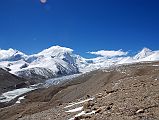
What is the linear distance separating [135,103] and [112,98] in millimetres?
5912

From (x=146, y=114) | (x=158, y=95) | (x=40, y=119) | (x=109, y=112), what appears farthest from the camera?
(x=40, y=119)

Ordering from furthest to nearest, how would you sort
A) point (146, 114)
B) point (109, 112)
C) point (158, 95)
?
point (158, 95) < point (109, 112) < point (146, 114)

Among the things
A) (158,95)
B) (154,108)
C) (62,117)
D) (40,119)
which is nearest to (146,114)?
(154,108)

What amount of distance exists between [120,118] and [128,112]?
1422 millimetres

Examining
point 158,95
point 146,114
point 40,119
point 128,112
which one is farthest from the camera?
point 40,119

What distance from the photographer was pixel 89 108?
3253cm

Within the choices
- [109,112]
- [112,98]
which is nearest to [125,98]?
[112,98]

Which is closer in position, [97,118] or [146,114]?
[146,114]

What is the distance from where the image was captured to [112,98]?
111 feet

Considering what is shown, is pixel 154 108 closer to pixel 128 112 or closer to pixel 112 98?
pixel 128 112

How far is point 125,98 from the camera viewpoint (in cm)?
3186

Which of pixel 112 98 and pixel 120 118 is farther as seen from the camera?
pixel 112 98

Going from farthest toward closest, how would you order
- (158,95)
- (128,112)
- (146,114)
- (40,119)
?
1. (40,119)
2. (158,95)
3. (128,112)
4. (146,114)

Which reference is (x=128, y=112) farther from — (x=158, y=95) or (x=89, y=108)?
(x=89, y=108)
